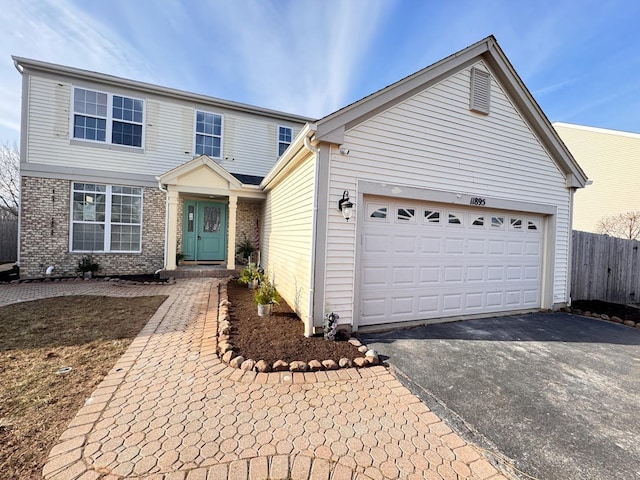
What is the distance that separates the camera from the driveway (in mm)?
2355

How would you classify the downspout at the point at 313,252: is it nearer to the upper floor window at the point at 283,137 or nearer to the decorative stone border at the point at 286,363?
the decorative stone border at the point at 286,363

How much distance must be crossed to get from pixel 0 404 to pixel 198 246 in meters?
8.90

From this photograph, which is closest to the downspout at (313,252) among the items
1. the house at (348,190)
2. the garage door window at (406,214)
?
the house at (348,190)

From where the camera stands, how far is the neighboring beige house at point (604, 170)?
14477 millimetres

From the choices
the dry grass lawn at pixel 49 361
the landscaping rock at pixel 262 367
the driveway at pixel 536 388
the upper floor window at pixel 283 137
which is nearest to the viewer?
the dry grass lawn at pixel 49 361

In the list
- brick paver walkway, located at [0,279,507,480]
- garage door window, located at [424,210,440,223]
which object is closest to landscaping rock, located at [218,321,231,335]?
brick paver walkway, located at [0,279,507,480]

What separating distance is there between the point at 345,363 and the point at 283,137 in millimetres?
10922

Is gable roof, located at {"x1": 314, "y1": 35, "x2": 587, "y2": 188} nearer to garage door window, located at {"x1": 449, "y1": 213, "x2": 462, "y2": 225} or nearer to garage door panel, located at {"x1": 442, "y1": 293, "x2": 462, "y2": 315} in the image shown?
garage door window, located at {"x1": 449, "y1": 213, "x2": 462, "y2": 225}

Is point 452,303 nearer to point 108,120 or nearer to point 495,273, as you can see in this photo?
point 495,273

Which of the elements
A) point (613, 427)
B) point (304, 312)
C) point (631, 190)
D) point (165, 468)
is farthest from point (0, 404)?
point (631, 190)

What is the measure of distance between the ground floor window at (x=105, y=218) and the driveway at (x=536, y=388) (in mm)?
9708

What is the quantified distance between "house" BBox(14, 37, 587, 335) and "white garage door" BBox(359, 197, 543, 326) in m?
0.03

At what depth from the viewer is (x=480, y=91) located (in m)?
6.04

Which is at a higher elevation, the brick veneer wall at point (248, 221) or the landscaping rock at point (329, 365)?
the brick veneer wall at point (248, 221)
